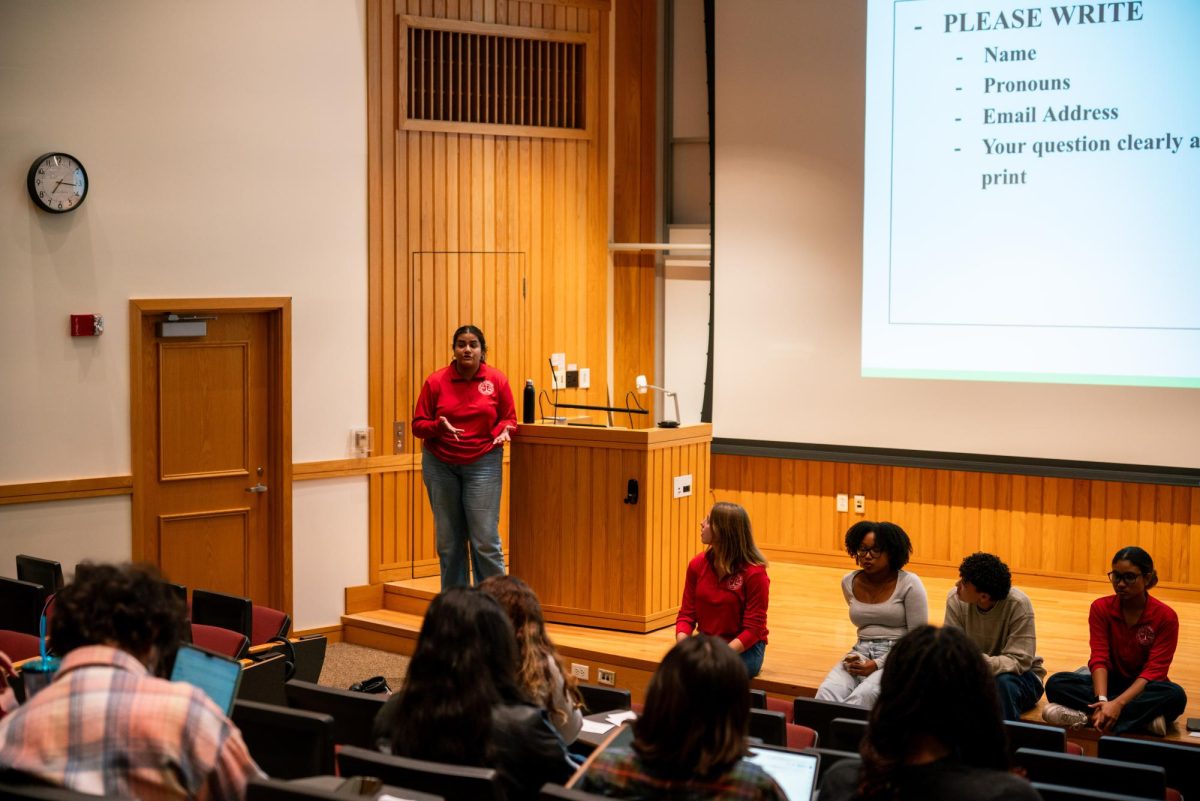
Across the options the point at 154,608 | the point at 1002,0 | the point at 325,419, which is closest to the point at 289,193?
the point at 325,419

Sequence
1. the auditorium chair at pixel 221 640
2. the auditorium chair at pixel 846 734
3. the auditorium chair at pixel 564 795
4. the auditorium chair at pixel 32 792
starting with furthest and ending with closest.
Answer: the auditorium chair at pixel 221 640, the auditorium chair at pixel 846 734, the auditorium chair at pixel 564 795, the auditorium chair at pixel 32 792

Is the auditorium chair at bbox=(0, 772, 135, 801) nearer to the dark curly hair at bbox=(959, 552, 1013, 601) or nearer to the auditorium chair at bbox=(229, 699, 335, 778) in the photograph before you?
the auditorium chair at bbox=(229, 699, 335, 778)

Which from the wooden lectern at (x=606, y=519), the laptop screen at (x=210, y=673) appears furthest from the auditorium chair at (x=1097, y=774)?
the wooden lectern at (x=606, y=519)

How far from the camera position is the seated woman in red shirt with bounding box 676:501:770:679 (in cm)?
535

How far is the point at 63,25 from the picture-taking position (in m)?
6.42

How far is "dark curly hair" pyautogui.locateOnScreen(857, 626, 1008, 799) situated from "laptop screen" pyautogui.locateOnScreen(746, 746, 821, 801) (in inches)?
23.0

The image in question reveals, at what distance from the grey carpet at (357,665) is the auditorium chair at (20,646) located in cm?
204

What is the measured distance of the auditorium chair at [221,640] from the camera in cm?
463

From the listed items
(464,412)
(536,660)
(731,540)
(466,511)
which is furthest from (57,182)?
(536,660)

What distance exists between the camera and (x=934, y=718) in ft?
7.73

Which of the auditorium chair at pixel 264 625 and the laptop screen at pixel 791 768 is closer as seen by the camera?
the laptop screen at pixel 791 768

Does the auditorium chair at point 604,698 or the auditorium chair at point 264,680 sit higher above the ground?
the auditorium chair at point 604,698

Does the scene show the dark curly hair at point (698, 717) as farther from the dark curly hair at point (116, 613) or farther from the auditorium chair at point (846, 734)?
the auditorium chair at point (846, 734)

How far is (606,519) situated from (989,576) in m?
2.11
